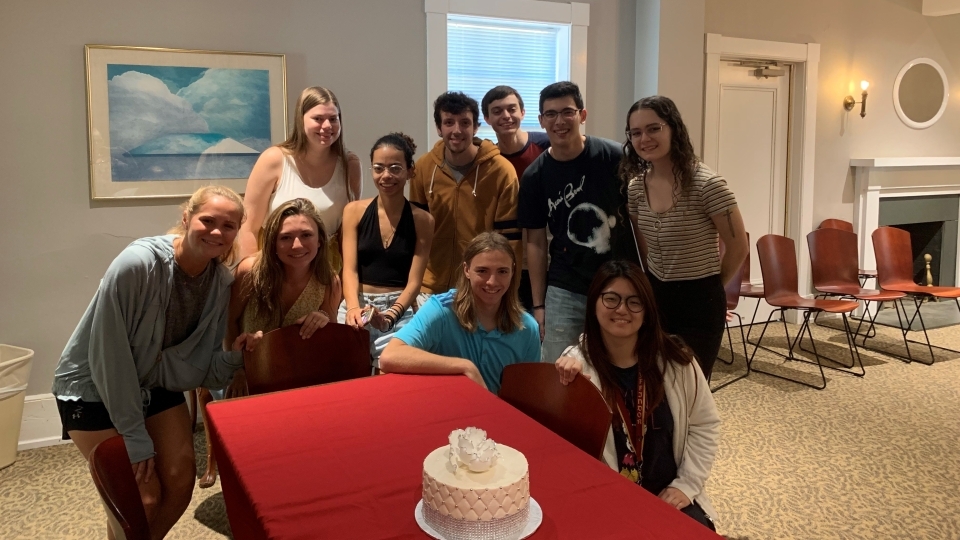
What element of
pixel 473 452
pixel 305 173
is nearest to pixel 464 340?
pixel 473 452

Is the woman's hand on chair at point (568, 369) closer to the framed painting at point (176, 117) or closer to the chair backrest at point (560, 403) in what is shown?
the chair backrest at point (560, 403)

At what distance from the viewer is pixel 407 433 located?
65.8 inches

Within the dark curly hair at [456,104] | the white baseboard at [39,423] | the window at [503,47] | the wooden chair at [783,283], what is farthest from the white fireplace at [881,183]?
the white baseboard at [39,423]

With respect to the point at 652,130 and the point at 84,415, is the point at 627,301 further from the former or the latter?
the point at 84,415

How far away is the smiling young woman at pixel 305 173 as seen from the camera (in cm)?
286

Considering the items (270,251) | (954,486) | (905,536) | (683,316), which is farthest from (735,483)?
(270,251)

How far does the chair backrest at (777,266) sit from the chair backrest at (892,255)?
920 mm

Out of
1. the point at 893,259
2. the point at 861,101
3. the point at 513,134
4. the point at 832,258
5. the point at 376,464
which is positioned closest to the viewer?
the point at 376,464

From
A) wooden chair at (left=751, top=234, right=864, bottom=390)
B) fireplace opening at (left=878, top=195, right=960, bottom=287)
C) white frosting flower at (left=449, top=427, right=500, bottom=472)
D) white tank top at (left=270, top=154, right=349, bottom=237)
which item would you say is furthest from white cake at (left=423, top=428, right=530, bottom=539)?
fireplace opening at (left=878, top=195, right=960, bottom=287)

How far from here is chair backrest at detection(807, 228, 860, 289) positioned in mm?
5184

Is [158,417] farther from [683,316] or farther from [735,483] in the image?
[735,483]

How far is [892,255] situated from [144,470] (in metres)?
5.34

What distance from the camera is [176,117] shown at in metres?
3.59

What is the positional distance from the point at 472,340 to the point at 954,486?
234 cm
